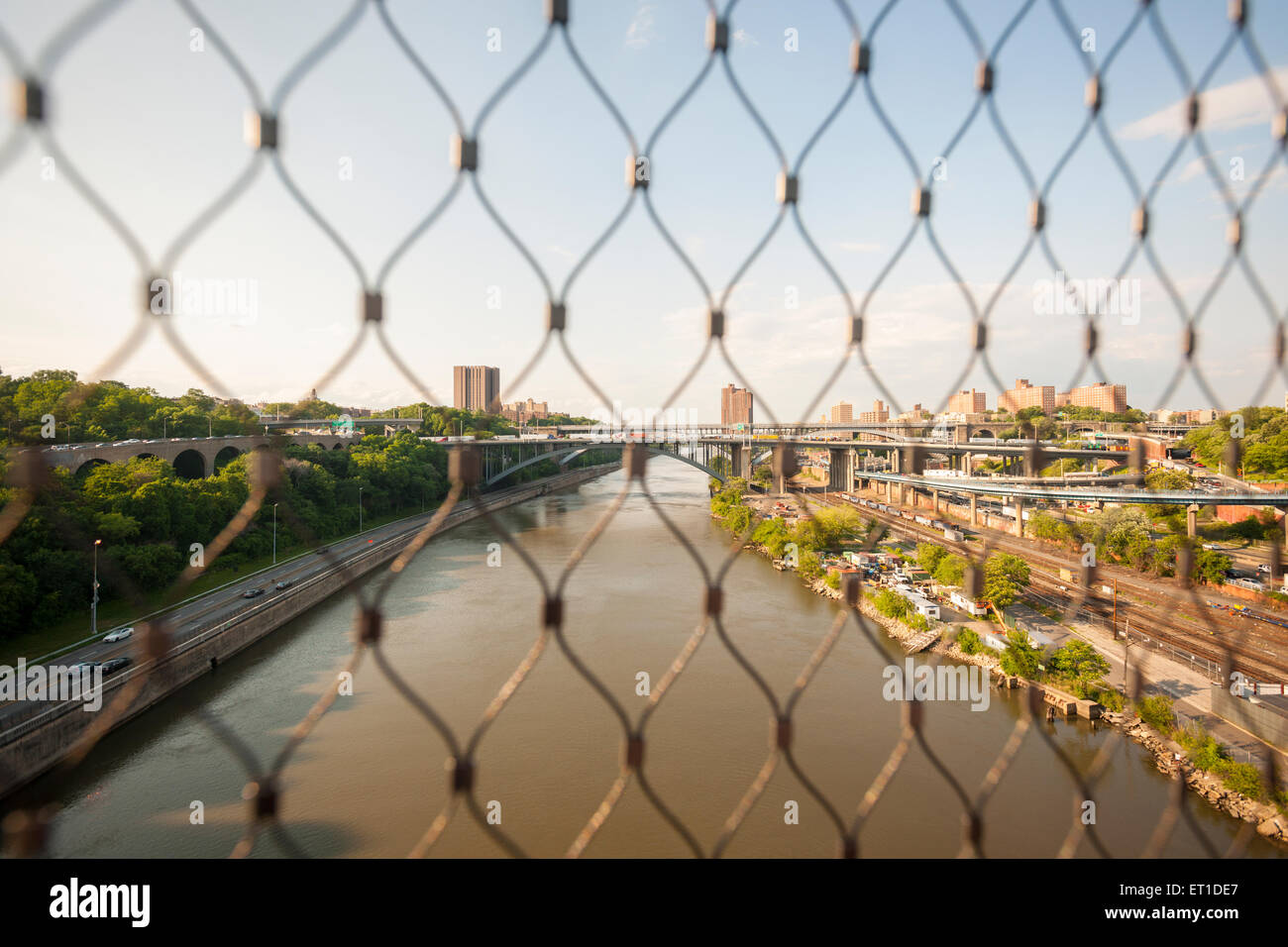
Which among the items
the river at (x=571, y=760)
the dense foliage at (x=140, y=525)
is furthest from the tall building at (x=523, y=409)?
the dense foliage at (x=140, y=525)

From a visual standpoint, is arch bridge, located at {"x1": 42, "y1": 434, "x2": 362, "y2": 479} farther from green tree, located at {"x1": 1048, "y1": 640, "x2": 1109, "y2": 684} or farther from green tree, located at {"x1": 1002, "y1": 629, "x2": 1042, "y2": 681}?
green tree, located at {"x1": 1048, "y1": 640, "x2": 1109, "y2": 684}

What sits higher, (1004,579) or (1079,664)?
(1004,579)

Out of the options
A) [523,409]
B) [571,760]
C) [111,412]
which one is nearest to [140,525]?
[111,412]

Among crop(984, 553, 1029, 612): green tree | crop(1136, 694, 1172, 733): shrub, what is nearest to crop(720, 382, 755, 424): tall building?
crop(1136, 694, 1172, 733): shrub

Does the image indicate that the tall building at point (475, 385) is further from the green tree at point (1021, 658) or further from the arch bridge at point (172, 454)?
the green tree at point (1021, 658)

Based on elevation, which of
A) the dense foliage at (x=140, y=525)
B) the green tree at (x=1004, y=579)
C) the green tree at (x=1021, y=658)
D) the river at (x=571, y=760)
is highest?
the dense foliage at (x=140, y=525)

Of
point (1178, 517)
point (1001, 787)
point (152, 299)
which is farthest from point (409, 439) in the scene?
point (1178, 517)

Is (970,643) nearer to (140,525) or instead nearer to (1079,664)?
(1079,664)
